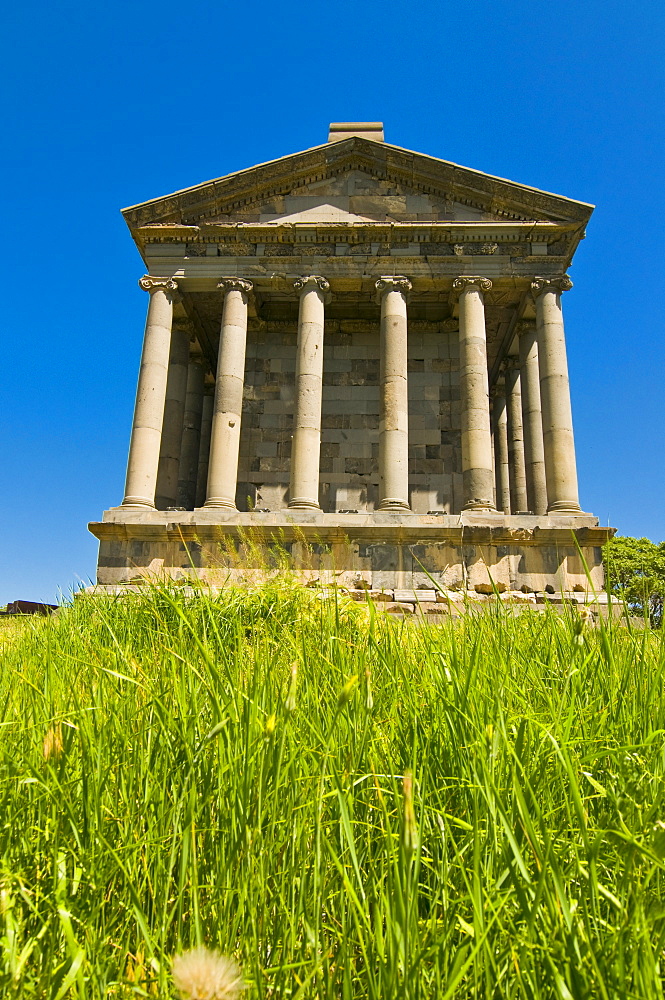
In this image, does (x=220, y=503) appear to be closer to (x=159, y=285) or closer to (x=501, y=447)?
(x=159, y=285)

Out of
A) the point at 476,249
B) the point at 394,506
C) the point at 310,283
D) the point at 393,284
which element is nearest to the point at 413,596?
the point at 394,506

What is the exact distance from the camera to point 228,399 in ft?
60.3

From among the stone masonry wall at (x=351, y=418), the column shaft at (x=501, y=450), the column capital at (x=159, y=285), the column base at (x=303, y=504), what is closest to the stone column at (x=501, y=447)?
the column shaft at (x=501, y=450)

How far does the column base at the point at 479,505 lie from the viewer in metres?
17.0

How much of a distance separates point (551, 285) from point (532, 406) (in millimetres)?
3604

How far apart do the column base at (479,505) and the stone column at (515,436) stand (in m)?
4.95

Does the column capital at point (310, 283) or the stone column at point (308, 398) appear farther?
the column capital at point (310, 283)

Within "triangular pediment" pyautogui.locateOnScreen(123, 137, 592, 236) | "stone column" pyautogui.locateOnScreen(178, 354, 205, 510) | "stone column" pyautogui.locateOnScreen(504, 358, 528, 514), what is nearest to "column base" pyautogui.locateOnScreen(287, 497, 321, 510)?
"stone column" pyautogui.locateOnScreen(178, 354, 205, 510)

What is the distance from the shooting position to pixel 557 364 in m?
18.2

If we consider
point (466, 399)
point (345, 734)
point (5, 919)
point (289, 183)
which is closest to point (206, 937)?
point (5, 919)

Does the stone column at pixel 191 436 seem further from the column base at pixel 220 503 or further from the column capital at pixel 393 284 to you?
the column capital at pixel 393 284

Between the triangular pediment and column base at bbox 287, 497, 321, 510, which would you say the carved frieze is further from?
column base at bbox 287, 497, 321, 510

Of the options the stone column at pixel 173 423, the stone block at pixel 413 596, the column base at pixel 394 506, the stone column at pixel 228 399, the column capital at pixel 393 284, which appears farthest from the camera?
the stone column at pixel 173 423

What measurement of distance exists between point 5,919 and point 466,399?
57.1ft
